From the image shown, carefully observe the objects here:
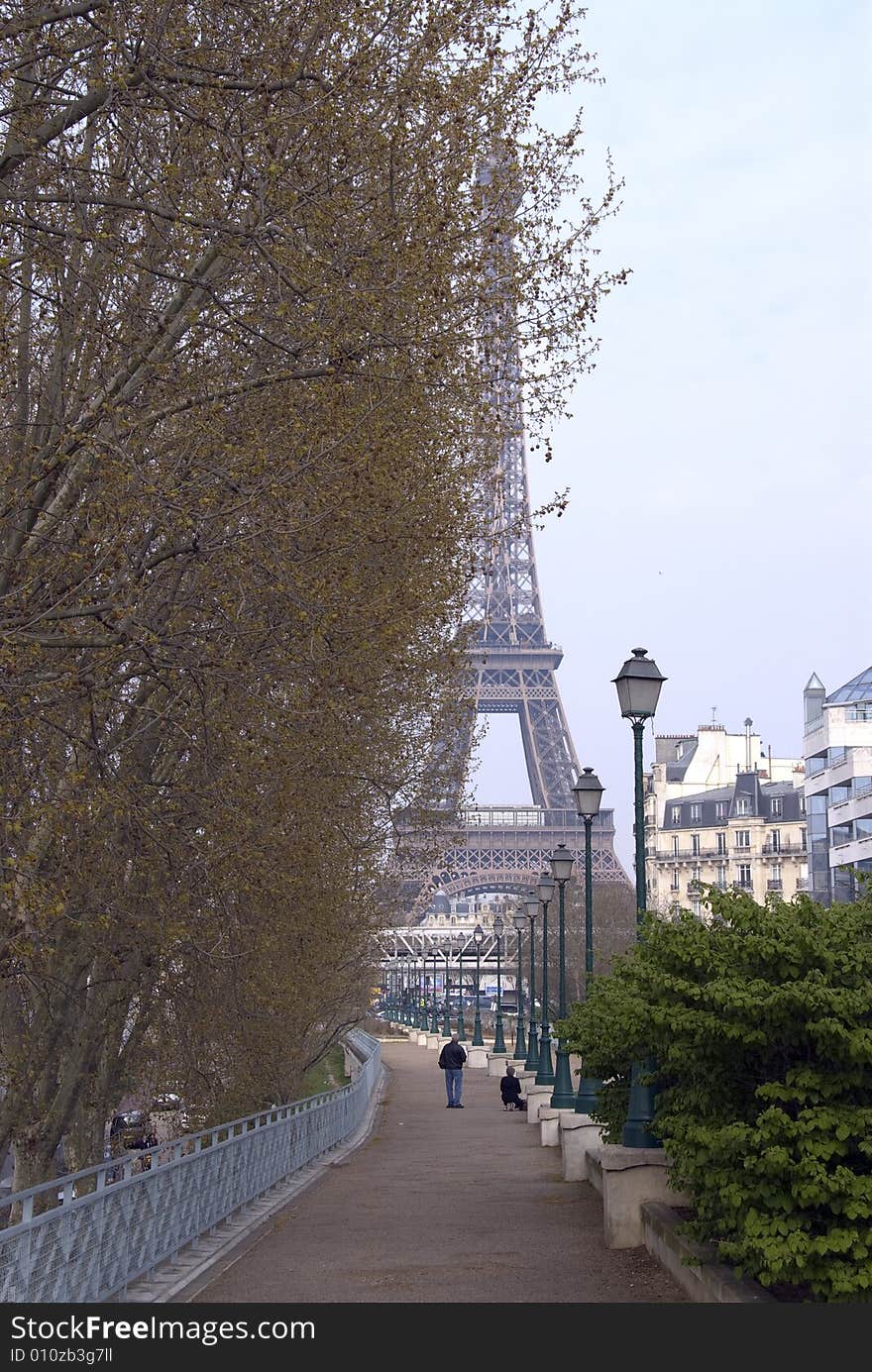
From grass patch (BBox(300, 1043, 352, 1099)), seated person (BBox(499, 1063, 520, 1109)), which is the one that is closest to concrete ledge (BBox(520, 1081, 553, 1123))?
seated person (BBox(499, 1063, 520, 1109))

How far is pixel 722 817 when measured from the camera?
124 meters

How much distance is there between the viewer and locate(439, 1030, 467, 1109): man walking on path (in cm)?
3775

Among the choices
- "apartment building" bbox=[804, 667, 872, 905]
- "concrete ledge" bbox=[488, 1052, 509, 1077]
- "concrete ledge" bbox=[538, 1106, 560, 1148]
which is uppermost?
"apartment building" bbox=[804, 667, 872, 905]

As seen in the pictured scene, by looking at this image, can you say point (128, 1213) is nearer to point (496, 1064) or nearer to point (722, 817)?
point (496, 1064)

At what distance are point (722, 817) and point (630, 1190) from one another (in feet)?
365

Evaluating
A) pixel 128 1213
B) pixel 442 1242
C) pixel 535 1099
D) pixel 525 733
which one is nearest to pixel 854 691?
pixel 525 733

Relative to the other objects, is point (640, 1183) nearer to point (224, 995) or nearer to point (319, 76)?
point (224, 995)

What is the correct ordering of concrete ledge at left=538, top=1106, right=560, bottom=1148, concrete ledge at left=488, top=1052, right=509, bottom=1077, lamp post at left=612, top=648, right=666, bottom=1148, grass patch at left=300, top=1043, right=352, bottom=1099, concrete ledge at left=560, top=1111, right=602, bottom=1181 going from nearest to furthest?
lamp post at left=612, top=648, right=666, bottom=1148, concrete ledge at left=560, top=1111, right=602, bottom=1181, concrete ledge at left=538, top=1106, right=560, bottom=1148, grass patch at left=300, top=1043, right=352, bottom=1099, concrete ledge at left=488, top=1052, right=509, bottom=1077

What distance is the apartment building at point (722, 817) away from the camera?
119 metres

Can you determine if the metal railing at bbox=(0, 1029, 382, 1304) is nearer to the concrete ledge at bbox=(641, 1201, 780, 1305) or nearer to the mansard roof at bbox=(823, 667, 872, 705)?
the concrete ledge at bbox=(641, 1201, 780, 1305)

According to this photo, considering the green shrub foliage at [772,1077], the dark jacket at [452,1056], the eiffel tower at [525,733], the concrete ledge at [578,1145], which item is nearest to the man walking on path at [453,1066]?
the dark jacket at [452,1056]

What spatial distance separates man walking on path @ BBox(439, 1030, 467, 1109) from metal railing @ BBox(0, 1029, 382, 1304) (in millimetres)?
15282

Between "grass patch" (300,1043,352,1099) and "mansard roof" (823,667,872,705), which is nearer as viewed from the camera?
"grass patch" (300,1043,352,1099)

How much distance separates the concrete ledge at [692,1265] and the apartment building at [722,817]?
9930 centimetres
